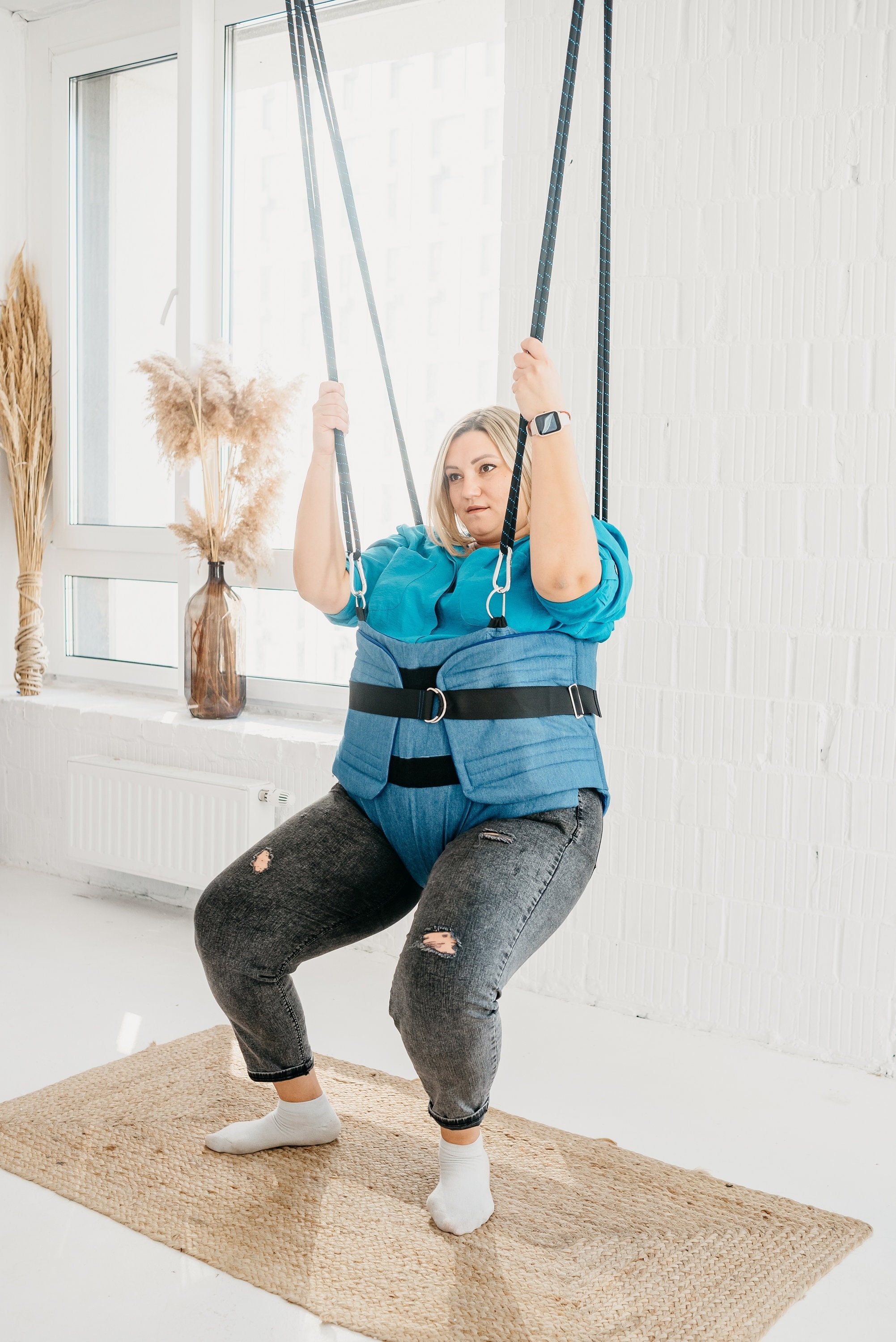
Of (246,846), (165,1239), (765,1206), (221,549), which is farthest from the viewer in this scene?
(221,549)

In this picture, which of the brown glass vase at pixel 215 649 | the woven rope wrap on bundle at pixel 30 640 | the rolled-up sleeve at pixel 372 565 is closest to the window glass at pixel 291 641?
the brown glass vase at pixel 215 649

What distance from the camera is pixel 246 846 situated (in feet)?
10.0

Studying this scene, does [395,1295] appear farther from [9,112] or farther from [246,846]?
[9,112]

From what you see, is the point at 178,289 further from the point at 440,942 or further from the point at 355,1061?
the point at 440,942

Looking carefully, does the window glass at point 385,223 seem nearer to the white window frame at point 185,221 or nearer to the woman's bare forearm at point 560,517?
the white window frame at point 185,221

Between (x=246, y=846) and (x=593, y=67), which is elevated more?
(x=593, y=67)

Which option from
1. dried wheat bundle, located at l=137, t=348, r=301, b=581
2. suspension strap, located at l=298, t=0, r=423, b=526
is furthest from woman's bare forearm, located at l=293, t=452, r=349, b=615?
dried wheat bundle, located at l=137, t=348, r=301, b=581

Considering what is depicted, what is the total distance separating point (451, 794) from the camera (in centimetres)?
179

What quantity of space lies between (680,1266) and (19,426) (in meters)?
3.12

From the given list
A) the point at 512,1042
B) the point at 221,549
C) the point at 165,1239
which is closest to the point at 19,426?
the point at 221,549

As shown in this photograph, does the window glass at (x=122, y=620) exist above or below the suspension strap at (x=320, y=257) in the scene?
below

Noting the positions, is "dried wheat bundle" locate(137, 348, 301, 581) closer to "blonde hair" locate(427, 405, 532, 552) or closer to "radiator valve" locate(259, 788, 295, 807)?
"radiator valve" locate(259, 788, 295, 807)

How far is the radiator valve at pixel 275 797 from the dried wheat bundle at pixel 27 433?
110 cm

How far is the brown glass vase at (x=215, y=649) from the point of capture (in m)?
3.30
